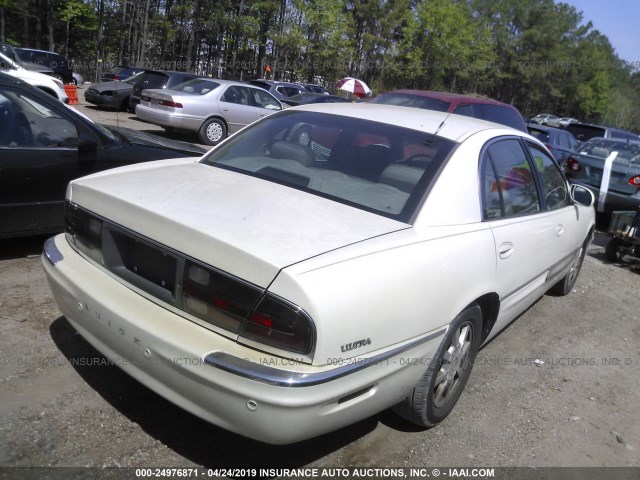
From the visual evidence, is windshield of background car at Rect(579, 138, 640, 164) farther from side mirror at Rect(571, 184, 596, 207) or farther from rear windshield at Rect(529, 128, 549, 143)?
side mirror at Rect(571, 184, 596, 207)

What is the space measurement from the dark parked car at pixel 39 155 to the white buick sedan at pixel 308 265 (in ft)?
5.06

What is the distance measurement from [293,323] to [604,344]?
11.8ft

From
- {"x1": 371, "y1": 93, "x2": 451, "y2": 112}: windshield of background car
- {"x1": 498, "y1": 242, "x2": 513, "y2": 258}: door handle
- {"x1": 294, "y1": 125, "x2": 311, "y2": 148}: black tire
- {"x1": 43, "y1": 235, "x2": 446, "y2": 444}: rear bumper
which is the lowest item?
{"x1": 43, "y1": 235, "x2": 446, "y2": 444}: rear bumper

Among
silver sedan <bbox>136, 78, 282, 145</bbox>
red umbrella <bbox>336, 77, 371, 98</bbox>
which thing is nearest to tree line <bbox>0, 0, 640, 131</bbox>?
red umbrella <bbox>336, 77, 371, 98</bbox>

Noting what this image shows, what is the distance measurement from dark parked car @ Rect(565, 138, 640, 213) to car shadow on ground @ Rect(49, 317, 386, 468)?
7563mm

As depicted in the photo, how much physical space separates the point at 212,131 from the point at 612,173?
27.9ft

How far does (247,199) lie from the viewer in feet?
8.93

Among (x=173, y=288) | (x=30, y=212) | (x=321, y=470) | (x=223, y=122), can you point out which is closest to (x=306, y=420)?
(x=321, y=470)

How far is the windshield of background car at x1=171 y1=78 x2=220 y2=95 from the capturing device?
43.2 ft

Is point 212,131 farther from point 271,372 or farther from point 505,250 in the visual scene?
point 271,372

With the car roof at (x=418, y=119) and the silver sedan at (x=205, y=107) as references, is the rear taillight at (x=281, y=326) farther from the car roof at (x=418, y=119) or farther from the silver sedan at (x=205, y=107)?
the silver sedan at (x=205, y=107)

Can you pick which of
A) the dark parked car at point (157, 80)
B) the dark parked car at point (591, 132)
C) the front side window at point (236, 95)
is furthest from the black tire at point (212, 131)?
the dark parked car at point (591, 132)

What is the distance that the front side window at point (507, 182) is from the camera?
324 centimetres

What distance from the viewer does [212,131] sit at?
13.1 m
